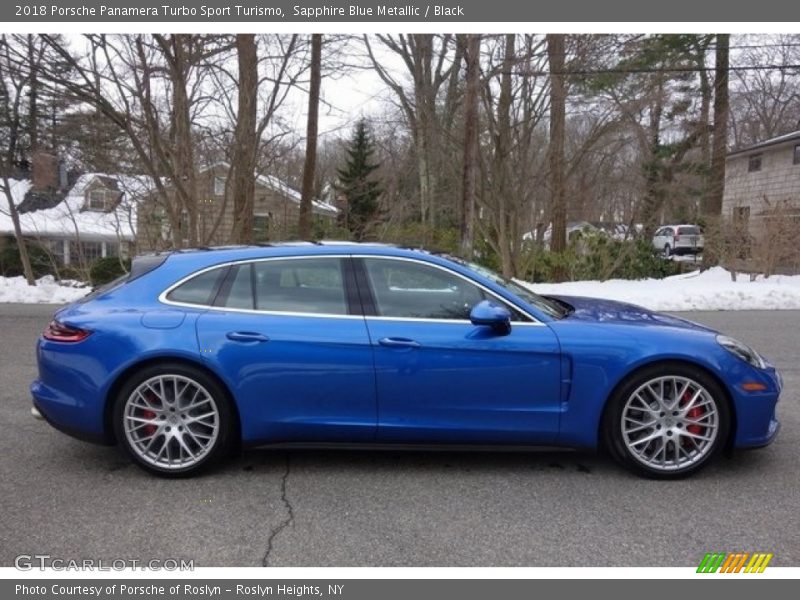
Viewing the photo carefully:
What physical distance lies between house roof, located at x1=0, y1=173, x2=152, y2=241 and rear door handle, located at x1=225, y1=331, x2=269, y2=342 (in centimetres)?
1294

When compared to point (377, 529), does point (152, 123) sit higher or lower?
higher

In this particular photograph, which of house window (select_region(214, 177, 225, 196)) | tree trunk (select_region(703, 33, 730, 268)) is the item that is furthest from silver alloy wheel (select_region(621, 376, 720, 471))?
tree trunk (select_region(703, 33, 730, 268))

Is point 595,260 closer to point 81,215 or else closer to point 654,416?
point 654,416

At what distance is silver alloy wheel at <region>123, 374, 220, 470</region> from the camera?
371 centimetres

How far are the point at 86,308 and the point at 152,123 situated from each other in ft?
28.2

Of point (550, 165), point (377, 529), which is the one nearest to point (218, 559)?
point (377, 529)

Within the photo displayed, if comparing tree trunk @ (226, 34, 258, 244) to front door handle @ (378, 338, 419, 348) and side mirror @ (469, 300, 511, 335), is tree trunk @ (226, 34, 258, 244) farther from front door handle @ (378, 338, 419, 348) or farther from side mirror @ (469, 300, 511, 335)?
side mirror @ (469, 300, 511, 335)

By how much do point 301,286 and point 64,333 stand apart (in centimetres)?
149

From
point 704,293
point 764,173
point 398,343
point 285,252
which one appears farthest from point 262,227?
point 764,173

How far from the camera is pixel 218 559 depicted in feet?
9.45

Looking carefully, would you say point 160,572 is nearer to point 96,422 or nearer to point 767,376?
→ point 96,422

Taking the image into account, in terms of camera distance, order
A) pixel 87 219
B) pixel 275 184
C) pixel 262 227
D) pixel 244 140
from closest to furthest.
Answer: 1. pixel 244 140
2. pixel 275 184
3. pixel 262 227
4. pixel 87 219

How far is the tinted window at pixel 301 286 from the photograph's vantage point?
12.5 feet

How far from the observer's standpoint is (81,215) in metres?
28.0
